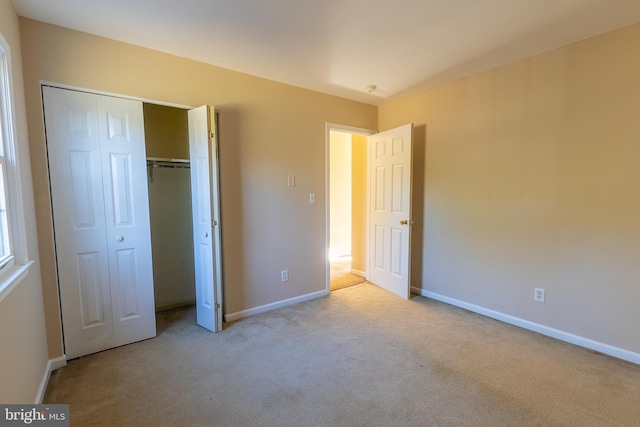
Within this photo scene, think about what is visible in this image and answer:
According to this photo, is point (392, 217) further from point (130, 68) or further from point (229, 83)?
point (130, 68)

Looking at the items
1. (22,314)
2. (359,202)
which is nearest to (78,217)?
(22,314)

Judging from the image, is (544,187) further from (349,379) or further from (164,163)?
(164,163)

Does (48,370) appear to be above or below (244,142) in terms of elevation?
below

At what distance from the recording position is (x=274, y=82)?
3.03 metres

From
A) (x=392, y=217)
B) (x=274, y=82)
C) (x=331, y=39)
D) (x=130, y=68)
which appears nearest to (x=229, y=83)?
(x=274, y=82)

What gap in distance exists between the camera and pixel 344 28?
2.10m

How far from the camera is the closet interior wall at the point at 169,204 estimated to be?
311cm

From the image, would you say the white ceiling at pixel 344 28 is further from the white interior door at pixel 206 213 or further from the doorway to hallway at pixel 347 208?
the doorway to hallway at pixel 347 208

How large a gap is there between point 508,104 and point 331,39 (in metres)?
1.78

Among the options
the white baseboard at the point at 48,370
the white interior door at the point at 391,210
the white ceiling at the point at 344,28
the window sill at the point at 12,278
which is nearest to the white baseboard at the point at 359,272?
the white interior door at the point at 391,210

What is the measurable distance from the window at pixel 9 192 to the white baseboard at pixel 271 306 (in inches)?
64.9

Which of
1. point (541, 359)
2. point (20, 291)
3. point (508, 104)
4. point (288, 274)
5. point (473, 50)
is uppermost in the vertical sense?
point (473, 50)

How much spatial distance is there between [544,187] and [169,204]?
367 cm

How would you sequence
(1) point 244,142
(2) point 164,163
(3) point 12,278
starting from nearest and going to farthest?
(3) point 12,278, (1) point 244,142, (2) point 164,163
